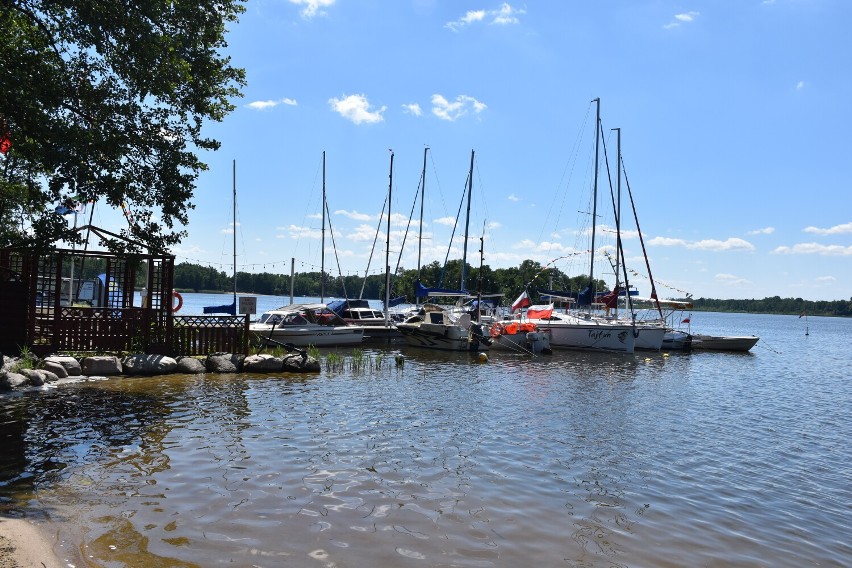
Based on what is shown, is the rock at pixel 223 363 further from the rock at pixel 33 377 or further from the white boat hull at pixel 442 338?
the white boat hull at pixel 442 338

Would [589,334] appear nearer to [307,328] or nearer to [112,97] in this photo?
[307,328]

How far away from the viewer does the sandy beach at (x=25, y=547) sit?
5682 mm

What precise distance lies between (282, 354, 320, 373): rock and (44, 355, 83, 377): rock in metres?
6.74

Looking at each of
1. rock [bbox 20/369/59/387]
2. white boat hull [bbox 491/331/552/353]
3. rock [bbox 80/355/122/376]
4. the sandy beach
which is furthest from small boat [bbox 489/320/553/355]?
the sandy beach

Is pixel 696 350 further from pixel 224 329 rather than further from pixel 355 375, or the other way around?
pixel 224 329

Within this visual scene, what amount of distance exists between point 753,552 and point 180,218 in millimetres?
14208

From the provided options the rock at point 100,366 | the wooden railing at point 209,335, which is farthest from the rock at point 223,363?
the rock at point 100,366

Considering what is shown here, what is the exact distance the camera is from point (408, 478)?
979 cm

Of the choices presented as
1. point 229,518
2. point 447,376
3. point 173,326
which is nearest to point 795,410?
point 447,376

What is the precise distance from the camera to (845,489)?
11.1 m

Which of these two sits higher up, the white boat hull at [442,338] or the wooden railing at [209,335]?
the wooden railing at [209,335]

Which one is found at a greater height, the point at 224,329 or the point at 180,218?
the point at 180,218

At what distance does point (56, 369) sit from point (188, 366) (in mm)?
3883

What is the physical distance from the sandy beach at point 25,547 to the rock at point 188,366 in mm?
13068
